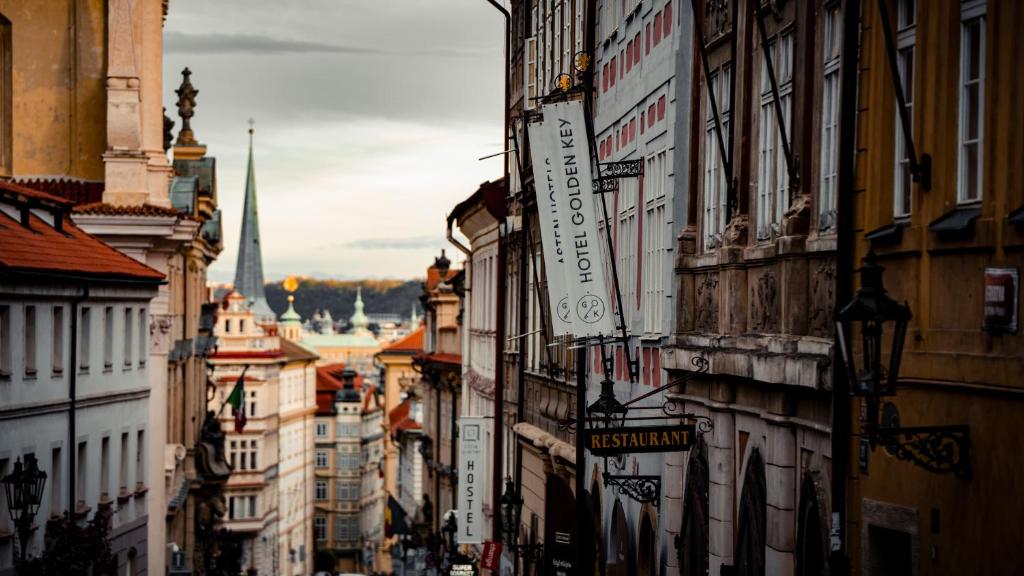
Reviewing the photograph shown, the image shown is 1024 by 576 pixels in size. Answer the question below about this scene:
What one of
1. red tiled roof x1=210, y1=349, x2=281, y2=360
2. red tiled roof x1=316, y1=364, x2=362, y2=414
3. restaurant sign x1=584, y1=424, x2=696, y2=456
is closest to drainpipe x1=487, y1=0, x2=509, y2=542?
restaurant sign x1=584, y1=424, x2=696, y2=456

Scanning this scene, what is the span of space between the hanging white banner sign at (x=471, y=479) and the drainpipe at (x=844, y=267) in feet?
86.0

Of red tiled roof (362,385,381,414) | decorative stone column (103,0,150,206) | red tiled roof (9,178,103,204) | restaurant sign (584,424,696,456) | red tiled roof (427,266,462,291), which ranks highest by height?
decorative stone column (103,0,150,206)

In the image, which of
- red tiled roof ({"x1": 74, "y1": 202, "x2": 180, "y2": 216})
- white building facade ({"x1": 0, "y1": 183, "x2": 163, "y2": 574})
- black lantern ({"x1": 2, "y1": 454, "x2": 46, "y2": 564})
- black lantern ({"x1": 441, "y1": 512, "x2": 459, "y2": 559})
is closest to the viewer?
black lantern ({"x1": 2, "y1": 454, "x2": 46, "y2": 564})

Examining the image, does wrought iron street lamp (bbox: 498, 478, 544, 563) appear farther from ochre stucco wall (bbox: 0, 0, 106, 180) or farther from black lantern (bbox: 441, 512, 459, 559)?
ochre stucco wall (bbox: 0, 0, 106, 180)

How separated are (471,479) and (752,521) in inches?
931

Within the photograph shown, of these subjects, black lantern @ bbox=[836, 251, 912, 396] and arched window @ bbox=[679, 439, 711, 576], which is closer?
black lantern @ bbox=[836, 251, 912, 396]

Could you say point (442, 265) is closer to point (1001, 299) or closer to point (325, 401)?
point (1001, 299)

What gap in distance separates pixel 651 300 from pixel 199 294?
1754 inches

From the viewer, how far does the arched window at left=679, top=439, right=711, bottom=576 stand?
1846 cm

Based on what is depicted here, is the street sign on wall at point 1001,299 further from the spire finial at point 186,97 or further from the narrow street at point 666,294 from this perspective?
the spire finial at point 186,97

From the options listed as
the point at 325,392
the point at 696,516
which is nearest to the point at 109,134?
the point at 696,516

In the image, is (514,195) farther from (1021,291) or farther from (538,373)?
(1021,291)

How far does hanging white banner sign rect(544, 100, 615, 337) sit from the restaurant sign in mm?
3238

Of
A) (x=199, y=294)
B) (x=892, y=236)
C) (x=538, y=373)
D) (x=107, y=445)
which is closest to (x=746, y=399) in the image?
(x=892, y=236)
